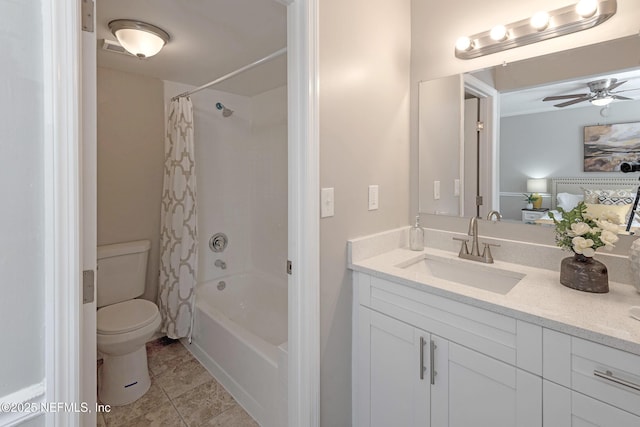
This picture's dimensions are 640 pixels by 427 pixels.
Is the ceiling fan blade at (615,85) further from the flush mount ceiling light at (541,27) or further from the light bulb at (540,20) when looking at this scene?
the light bulb at (540,20)

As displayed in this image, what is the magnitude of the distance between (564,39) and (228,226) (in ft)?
9.11

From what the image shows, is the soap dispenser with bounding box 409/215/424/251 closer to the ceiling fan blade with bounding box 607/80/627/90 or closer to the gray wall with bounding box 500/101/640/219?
the gray wall with bounding box 500/101/640/219

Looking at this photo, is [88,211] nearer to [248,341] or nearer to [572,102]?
[248,341]

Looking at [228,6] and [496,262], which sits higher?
[228,6]

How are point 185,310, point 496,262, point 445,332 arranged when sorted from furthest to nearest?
point 185,310
point 496,262
point 445,332

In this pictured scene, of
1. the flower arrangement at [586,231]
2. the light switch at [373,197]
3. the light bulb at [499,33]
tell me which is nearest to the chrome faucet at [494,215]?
the flower arrangement at [586,231]

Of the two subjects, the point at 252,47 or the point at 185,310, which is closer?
the point at 252,47

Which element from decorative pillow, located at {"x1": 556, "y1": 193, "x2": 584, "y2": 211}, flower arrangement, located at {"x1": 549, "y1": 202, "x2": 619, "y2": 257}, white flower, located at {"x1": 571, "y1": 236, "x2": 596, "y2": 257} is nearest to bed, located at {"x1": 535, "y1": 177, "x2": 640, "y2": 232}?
decorative pillow, located at {"x1": 556, "y1": 193, "x2": 584, "y2": 211}

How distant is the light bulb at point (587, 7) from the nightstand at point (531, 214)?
31.4 inches

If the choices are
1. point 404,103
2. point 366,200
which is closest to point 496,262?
point 366,200

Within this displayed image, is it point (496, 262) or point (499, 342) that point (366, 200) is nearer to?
point (496, 262)

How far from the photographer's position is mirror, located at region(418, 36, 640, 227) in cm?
123

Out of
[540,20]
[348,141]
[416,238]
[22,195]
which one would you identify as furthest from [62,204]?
[540,20]

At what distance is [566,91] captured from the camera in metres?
1.32
